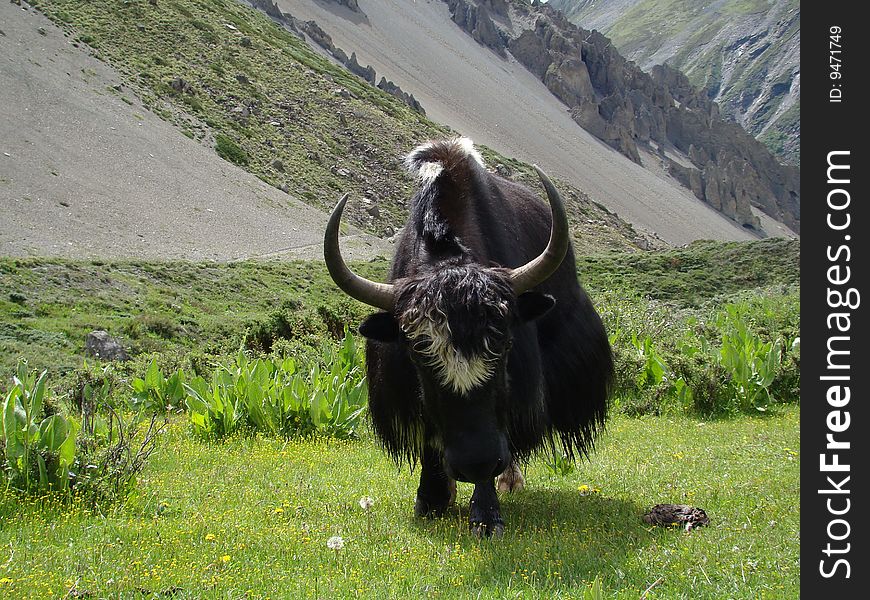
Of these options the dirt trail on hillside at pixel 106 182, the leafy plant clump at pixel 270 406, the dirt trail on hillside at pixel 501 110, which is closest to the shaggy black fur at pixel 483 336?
the leafy plant clump at pixel 270 406

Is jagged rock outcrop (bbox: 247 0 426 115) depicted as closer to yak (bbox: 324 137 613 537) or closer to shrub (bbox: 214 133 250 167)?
shrub (bbox: 214 133 250 167)

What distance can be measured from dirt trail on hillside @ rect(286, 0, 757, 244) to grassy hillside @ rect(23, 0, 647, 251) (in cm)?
1881

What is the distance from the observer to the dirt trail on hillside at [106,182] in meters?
39.1

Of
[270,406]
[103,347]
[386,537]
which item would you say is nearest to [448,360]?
[386,537]

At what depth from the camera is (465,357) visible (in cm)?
442

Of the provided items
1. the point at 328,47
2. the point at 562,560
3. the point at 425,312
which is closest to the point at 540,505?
the point at 562,560

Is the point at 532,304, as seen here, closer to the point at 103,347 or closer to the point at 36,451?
the point at 36,451

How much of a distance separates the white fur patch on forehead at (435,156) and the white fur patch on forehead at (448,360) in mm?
1711

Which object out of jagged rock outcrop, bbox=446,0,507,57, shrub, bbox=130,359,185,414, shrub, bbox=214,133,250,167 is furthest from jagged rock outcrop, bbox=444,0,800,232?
shrub, bbox=130,359,185,414

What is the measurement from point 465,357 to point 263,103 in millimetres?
70371

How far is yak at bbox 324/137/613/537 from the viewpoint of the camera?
4.47 meters
